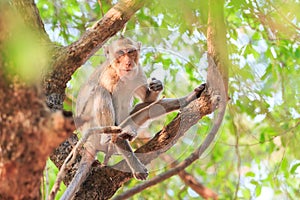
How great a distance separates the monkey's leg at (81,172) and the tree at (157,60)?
6.6 inches

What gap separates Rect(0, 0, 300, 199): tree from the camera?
1.45 m

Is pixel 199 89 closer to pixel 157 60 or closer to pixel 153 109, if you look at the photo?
pixel 153 109

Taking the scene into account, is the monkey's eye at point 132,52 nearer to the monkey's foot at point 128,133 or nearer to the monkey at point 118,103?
the monkey at point 118,103

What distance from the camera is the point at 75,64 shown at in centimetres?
294

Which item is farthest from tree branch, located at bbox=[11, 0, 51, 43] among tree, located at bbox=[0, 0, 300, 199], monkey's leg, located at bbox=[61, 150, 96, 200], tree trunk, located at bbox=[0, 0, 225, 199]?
tree trunk, located at bbox=[0, 0, 225, 199]

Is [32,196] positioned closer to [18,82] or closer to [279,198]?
[18,82]

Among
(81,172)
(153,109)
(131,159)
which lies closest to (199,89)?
(153,109)

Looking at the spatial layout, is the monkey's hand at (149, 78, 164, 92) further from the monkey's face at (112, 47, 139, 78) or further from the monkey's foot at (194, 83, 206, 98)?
the monkey's foot at (194, 83, 206, 98)

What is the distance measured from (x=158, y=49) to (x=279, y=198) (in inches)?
118

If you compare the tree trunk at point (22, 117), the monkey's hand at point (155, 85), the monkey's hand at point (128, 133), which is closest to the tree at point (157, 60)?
the tree trunk at point (22, 117)

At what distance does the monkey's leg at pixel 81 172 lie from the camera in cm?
259

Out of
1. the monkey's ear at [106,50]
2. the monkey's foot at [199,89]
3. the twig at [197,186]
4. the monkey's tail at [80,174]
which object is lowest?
the twig at [197,186]

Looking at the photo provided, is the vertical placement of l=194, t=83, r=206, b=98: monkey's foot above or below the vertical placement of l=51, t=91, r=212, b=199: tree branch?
above

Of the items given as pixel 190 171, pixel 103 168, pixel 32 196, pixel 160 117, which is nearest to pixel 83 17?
pixel 190 171
